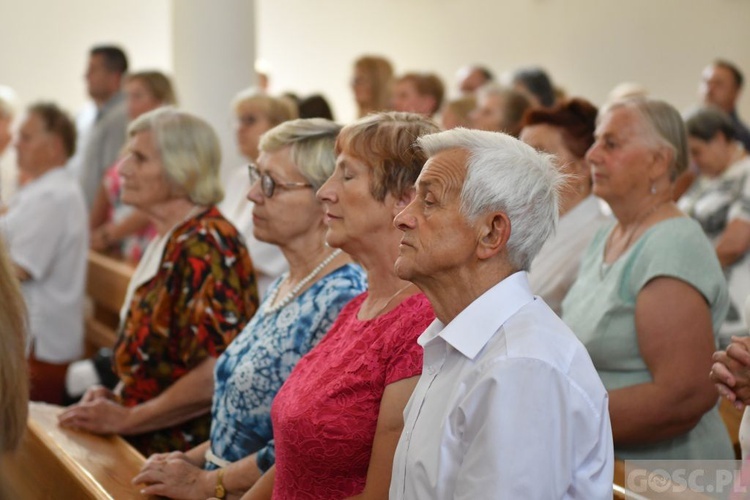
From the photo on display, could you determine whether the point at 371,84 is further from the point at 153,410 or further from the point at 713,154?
the point at 153,410

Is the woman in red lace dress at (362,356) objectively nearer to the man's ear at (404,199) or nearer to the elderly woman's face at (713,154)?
the man's ear at (404,199)

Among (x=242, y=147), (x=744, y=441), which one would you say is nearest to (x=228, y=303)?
(x=744, y=441)

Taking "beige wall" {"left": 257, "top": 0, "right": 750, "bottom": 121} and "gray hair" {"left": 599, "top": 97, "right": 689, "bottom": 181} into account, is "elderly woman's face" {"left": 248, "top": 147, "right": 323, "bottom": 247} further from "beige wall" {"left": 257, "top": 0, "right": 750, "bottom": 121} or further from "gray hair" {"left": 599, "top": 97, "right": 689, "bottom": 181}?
"beige wall" {"left": 257, "top": 0, "right": 750, "bottom": 121}

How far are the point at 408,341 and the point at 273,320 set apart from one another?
0.73 m

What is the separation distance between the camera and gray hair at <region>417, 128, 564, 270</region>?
1.80m

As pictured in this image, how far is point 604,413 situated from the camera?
1698 mm

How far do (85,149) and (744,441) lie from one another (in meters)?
5.28

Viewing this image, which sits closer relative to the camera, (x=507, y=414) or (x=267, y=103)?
(x=507, y=414)

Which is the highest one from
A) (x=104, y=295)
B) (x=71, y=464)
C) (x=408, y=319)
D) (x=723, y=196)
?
(x=408, y=319)

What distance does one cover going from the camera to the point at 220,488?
2562mm

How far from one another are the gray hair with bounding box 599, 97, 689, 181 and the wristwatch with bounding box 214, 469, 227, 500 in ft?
5.04

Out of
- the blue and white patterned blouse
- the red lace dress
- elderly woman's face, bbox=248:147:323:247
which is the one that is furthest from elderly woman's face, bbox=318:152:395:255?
elderly woman's face, bbox=248:147:323:247

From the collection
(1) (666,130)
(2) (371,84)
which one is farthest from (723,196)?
(2) (371,84)

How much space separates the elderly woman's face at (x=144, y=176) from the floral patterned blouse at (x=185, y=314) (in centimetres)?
20
